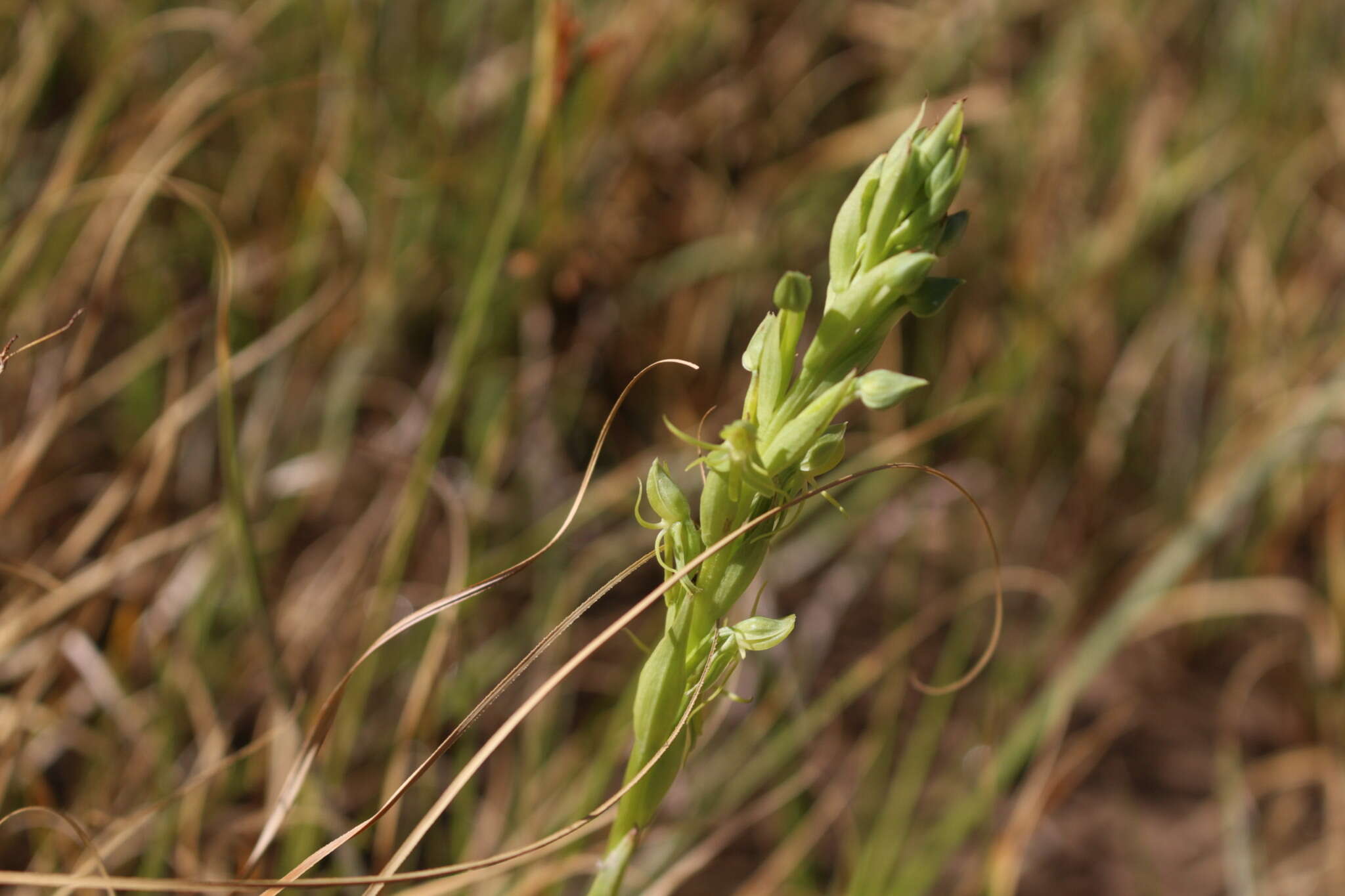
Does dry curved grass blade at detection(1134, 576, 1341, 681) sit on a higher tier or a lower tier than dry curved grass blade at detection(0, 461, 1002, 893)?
lower

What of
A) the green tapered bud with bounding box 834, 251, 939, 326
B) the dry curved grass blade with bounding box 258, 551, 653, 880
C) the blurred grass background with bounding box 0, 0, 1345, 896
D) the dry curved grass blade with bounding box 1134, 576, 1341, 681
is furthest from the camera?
the dry curved grass blade with bounding box 1134, 576, 1341, 681

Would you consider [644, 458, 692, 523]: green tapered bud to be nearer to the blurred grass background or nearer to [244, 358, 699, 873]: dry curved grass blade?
[244, 358, 699, 873]: dry curved grass blade

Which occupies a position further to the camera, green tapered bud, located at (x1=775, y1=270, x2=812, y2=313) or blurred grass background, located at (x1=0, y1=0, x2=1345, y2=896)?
blurred grass background, located at (x1=0, y1=0, x2=1345, y2=896)

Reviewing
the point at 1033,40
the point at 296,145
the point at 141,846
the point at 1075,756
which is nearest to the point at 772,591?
the point at 1075,756

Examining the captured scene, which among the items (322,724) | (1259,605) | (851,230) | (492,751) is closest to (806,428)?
(851,230)

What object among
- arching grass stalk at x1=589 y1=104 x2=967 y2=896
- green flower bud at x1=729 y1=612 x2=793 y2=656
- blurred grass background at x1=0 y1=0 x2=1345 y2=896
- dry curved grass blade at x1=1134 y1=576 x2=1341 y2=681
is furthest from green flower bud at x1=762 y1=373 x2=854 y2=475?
dry curved grass blade at x1=1134 y1=576 x2=1341 y2=681

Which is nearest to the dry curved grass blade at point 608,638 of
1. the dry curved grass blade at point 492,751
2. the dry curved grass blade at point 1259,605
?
the dry curved grass blade at point 492,751

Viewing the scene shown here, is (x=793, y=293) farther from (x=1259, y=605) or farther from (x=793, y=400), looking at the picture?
(x=1259, y=605)
